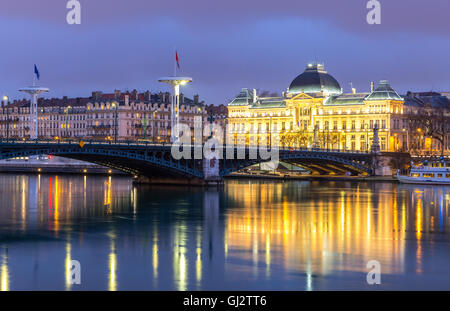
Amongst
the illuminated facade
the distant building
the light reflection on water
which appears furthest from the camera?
the distant building

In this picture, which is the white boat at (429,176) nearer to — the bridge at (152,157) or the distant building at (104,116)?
the bridge at (152,157)

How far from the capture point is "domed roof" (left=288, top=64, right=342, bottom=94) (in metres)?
170

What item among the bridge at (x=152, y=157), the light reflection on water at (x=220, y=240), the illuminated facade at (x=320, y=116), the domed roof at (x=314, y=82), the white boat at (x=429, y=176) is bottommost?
the light reflection on water at (x=220, y=240)

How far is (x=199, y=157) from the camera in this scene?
289 ft

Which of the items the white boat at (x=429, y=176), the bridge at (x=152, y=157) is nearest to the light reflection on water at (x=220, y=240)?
the bridge at (x=152, y=157)

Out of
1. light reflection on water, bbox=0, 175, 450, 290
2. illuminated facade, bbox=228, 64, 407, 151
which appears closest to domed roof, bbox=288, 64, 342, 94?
illuminated facade, bbox=228, 64, 407, 151

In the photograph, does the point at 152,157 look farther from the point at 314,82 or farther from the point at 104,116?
the point at 104,116

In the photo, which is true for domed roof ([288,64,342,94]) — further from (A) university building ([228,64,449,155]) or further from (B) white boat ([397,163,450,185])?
(B) white boat ([397,163,450,185])

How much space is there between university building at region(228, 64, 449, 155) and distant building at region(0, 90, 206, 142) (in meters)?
13.2

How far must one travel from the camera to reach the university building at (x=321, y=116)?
15800cm

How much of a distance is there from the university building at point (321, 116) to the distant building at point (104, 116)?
1323 centimetres
